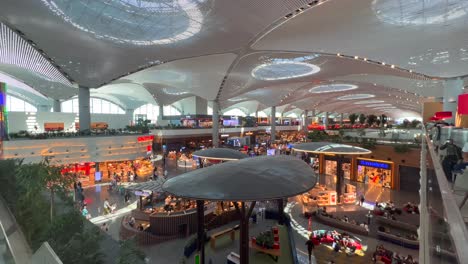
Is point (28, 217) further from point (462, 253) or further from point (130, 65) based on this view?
point (130, 65)

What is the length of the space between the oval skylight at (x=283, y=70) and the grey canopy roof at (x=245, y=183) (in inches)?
811

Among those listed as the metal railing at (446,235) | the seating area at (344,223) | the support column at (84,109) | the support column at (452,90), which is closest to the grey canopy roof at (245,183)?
the metal railing at (446,235)

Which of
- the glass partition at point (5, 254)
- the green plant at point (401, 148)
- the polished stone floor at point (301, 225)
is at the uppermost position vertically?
the glass partition at point (5, 254)

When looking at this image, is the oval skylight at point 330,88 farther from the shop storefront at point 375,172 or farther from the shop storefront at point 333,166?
the shop storefront at point 375,172

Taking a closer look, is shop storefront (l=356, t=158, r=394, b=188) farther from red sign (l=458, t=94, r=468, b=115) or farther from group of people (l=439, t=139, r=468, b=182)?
group of people (l=439, t=139, r=468, b=182)

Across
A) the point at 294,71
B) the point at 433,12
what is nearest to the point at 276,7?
the point at 433,12

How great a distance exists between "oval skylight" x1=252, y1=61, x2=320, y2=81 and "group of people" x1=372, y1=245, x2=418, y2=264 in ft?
62.4

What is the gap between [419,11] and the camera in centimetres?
1395

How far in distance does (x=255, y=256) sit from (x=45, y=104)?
50.8m

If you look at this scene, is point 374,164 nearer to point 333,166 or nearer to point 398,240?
point 333,166

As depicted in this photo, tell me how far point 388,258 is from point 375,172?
15285mm

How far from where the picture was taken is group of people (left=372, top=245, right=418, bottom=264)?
32.7ft

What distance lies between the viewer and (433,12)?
45.4 ft

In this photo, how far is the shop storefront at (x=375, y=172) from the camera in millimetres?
22541
